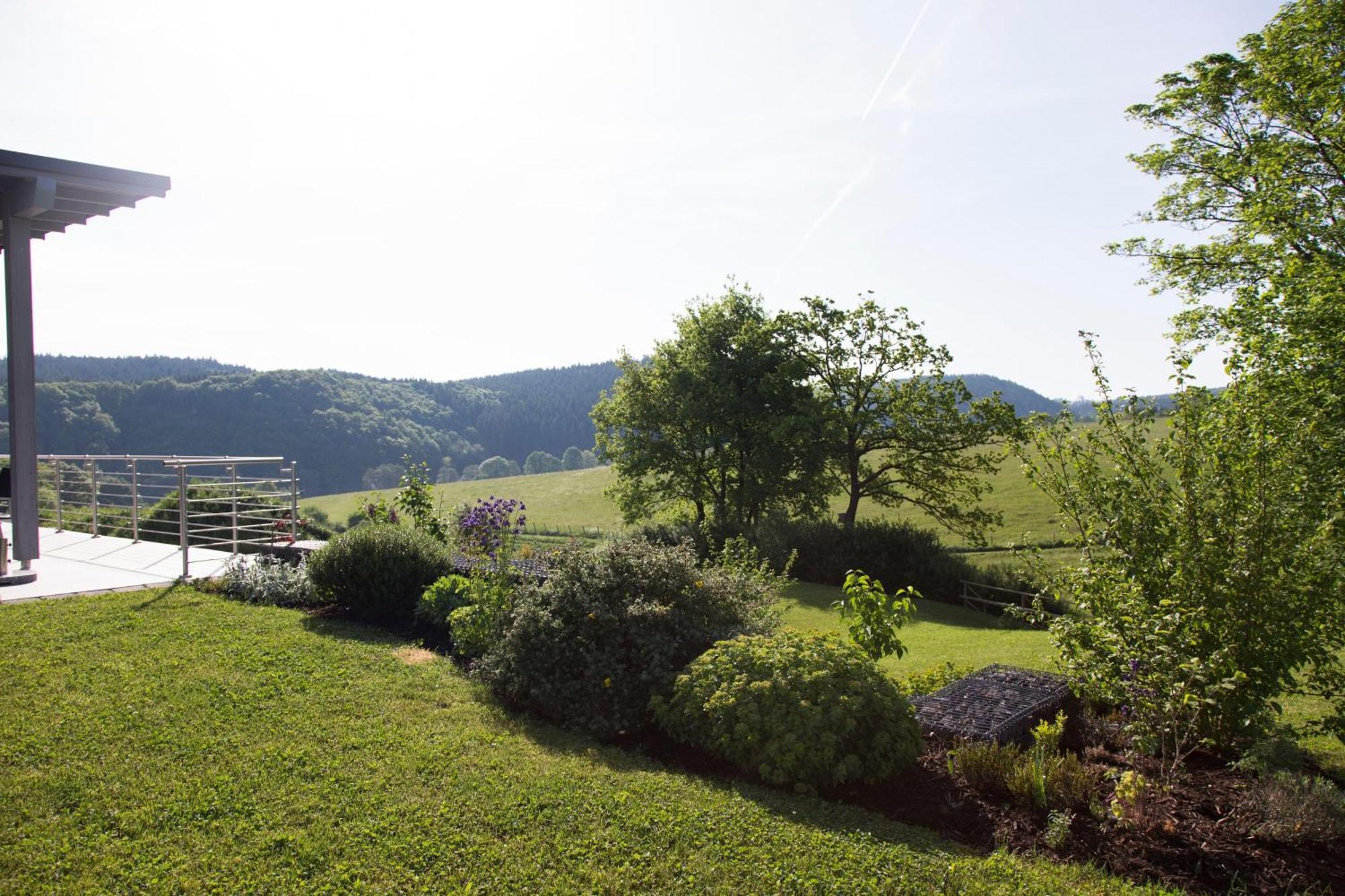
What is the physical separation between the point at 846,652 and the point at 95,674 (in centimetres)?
590

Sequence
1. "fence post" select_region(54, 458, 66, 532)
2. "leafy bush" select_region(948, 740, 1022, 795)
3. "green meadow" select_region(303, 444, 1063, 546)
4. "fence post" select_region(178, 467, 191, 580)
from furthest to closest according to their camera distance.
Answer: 1. "green meadow" select_region(303, 444, 1063, 546)
2. "fence post" select_region(54, 458, 66, 532)
3. "fence post" select_region(178, 467, 191, 580)
4. "leafy bush" select_region(948, 740, 1022, 795)

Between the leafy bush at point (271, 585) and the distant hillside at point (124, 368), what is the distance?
5986 centimetres

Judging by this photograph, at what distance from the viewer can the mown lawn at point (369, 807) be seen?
3740mm

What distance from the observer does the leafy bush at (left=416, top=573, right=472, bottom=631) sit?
8711mm

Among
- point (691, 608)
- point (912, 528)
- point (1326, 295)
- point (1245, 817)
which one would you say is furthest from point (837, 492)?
point (1245, 817)

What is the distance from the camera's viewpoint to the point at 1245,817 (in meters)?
4.39

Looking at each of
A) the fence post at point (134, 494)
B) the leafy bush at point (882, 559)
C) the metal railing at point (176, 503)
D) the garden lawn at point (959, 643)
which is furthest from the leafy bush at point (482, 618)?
the leafy bush at point (882, 559)

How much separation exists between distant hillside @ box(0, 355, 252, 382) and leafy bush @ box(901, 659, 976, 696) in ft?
218

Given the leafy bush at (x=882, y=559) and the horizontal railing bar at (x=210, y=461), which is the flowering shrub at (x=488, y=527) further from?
the leafy bush at (x=882, y=559)

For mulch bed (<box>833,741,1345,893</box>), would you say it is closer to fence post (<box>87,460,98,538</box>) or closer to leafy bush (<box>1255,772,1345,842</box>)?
leafy bush (<box>1255,772,1345,842</box>)

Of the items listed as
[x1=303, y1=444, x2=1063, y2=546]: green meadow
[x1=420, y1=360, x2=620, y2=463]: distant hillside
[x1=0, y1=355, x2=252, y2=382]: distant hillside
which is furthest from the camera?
[x1=420, y1=360, x2=620, y2=463]: distant hillside

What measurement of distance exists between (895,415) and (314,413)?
5237cm

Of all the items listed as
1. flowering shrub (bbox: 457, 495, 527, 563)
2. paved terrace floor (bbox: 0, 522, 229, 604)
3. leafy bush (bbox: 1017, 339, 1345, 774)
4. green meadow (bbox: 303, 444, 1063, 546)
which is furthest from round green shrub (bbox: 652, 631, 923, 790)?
green meadow (bbox: 303, 444, 1063, 546)

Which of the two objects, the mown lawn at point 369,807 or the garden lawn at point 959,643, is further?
the garden lawn at point 959,643
